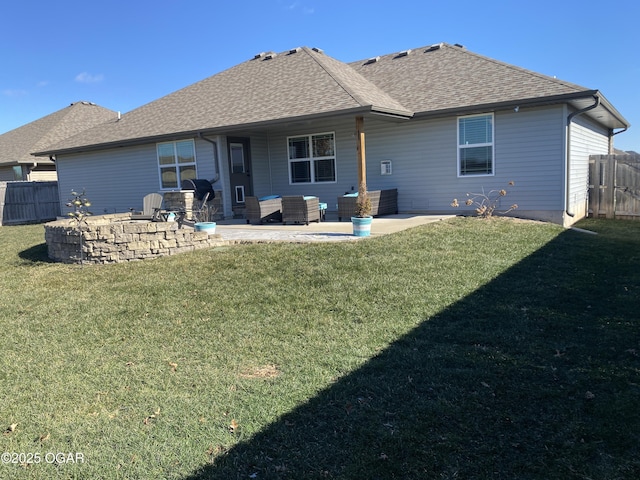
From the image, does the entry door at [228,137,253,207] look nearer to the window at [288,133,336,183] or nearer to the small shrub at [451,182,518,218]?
the window at [288,133,336,183]

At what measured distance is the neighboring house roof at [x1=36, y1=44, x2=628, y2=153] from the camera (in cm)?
1105

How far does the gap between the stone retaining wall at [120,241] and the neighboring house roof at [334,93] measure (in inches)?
187

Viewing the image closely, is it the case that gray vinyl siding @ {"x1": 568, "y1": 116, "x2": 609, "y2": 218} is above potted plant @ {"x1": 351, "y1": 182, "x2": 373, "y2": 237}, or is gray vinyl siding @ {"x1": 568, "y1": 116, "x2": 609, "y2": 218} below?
above

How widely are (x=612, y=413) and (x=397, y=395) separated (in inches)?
55.5

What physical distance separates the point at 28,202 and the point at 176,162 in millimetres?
8147

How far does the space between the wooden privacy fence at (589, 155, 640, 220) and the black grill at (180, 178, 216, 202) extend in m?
11.1

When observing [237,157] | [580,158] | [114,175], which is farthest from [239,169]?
[580,158]

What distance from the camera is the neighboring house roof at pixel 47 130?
22375 millimetres

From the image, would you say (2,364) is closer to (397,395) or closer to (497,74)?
(397,395)

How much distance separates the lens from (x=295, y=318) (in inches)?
203

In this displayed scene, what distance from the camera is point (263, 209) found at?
460 inches

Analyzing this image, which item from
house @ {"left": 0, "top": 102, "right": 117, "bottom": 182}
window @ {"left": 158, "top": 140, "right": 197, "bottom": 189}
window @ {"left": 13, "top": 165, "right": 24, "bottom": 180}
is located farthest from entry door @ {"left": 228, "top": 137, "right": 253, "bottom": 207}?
window @ {"left": 13, "top": 165, "right": 24, "bottom": 180}

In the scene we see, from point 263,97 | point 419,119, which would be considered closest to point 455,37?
point 419,119

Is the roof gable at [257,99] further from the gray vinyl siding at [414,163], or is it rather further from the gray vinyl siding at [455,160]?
the gray vinyl siding at [455,160]
